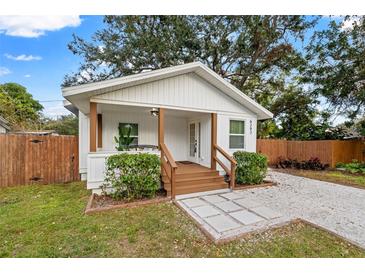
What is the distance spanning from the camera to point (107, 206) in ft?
15.8

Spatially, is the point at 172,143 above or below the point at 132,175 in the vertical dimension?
above

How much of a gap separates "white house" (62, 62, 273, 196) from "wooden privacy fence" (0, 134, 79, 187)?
0.56m

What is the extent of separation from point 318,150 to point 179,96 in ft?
36.6

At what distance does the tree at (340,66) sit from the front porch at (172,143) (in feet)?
32.1

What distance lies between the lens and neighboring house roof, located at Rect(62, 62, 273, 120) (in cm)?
522

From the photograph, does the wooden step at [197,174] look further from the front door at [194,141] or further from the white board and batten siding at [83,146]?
the white board and batten siding at [83,146]

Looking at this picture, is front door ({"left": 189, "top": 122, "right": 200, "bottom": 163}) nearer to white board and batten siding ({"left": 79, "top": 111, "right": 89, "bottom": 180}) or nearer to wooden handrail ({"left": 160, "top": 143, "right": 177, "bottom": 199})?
wooden handrail ({"left": 160, "top": 143, "right": 177, "bottom": 199})

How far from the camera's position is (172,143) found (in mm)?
9523

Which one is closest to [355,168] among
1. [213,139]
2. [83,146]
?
[213,139]

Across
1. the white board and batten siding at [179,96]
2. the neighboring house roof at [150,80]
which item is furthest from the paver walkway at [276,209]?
the neighboring house roof at [150,80]

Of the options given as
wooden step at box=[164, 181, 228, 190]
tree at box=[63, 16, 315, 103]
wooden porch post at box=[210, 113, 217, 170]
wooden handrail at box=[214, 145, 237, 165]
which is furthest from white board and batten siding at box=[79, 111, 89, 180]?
tree at box=[63, 16, 315, 103]

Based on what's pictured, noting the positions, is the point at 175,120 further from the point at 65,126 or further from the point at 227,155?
the point at 65,126
